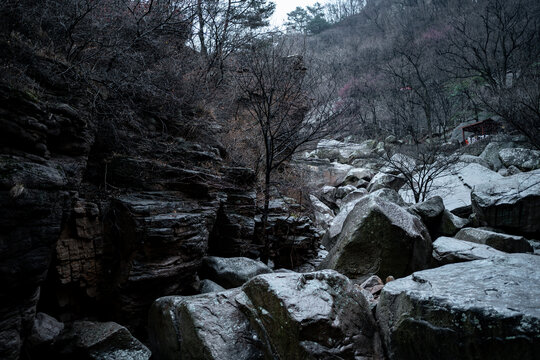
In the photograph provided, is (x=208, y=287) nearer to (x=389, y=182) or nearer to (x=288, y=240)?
(x=288, y=240)

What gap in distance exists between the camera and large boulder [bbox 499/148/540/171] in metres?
13.2

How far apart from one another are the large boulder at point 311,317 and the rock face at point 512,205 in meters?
7.22

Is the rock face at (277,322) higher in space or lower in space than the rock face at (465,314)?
lower

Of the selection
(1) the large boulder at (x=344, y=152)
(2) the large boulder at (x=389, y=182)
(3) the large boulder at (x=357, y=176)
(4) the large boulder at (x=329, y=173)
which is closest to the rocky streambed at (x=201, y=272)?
(2) the large boulder at (x=389, y=182)

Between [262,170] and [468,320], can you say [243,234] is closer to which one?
[262,170]

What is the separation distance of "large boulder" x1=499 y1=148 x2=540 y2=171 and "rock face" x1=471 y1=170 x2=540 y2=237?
20.1 ft

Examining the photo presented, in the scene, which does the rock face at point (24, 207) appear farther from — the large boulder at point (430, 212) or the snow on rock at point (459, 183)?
the snow on rock at point (459, 183)

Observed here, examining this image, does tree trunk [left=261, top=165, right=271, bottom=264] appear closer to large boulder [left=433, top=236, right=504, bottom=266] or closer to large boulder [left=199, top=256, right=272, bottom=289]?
large boulder [left=199, top=256, right=272, bottom=289]

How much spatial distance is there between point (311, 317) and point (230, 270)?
3162 millimetres

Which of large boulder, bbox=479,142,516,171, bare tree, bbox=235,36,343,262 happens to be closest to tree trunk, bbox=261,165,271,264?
bare tree, bbox=235,36,343,262

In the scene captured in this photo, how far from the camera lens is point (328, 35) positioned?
5172 centimetres

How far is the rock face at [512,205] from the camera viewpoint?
7782 millimetres

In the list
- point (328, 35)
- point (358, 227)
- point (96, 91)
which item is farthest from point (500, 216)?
point (328, 35)

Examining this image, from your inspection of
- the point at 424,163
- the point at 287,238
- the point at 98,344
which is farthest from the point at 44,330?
the point at 424,163
